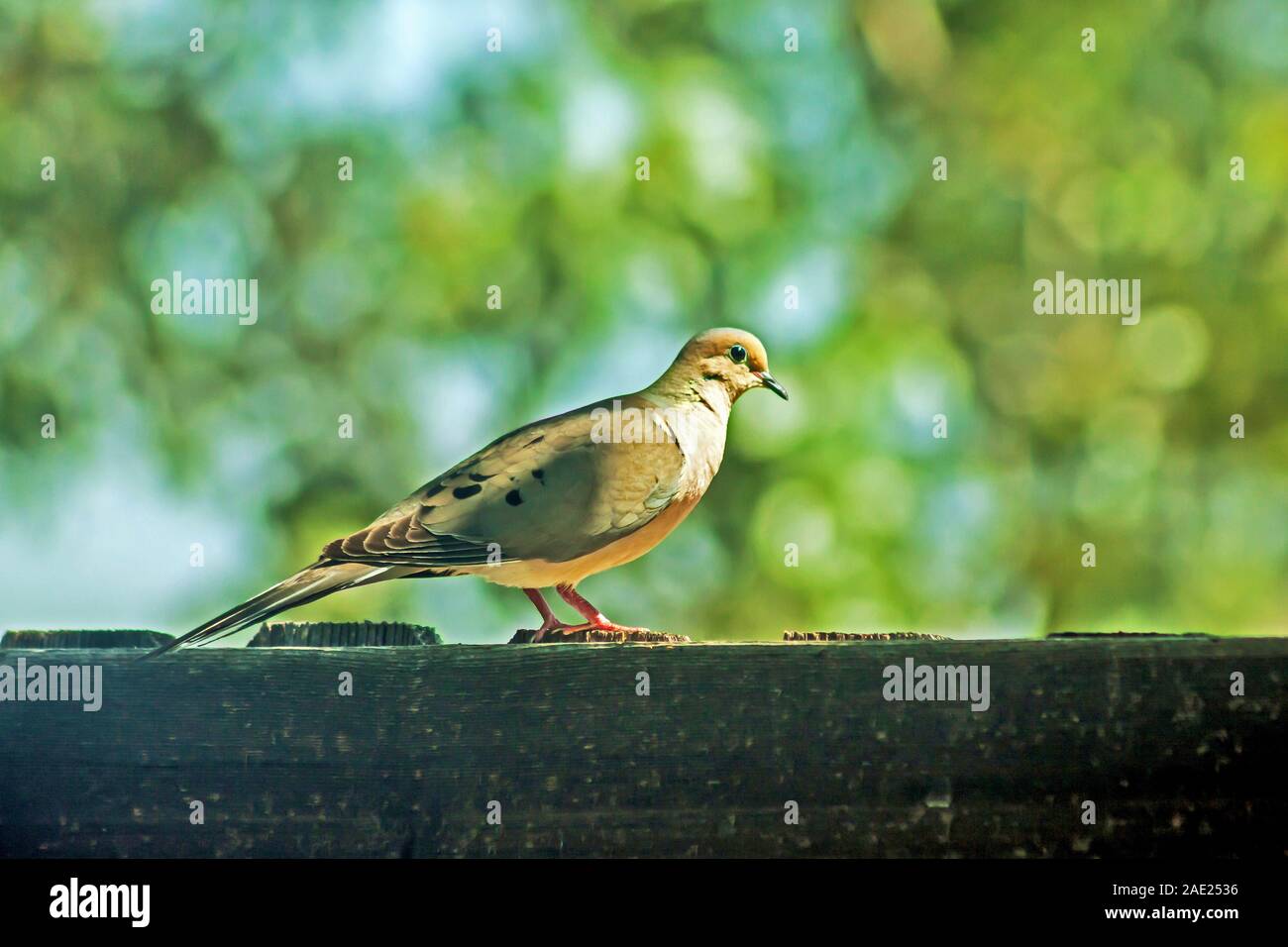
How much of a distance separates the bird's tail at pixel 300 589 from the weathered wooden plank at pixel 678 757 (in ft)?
1.30

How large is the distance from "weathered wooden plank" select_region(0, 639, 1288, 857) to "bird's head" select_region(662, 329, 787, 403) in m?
2.06

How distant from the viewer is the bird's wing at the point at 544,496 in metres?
3.48

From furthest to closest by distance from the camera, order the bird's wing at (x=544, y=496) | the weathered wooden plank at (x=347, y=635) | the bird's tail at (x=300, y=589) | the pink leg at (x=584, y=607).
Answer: the pink leg at (x=584, y=607) < the bird's wing at (x=544, y=496) < the bird's tail at (x=300, y=589) < the weathered wooden plank at (x=347, y=635)

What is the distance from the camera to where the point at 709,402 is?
4.09 meters

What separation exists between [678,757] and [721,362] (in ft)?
7.22

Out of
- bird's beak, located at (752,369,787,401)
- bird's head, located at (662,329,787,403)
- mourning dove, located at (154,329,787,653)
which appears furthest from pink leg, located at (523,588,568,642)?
bird's beak, located at (752,369,787,401)

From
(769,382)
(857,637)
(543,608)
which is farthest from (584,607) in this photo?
(857,637)

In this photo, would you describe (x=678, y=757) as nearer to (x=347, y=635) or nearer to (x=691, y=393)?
(x=347, y=635)

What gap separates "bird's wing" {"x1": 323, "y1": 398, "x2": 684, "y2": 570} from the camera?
11.4 feet

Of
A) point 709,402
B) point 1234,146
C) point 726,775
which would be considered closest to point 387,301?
point 709,402

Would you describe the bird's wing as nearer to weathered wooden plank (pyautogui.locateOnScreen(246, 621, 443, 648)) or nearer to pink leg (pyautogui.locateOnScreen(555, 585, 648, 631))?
pink leg (pyautogui.locateOnScreen(555, 585, 648, 631))

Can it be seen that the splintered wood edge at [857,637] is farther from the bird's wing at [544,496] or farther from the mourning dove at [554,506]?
the bird's wing at [544,496]

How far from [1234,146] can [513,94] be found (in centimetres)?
314

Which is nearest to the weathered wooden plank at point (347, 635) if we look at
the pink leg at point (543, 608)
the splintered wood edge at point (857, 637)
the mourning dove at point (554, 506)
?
the splintered wood edge at point (857, 637)
